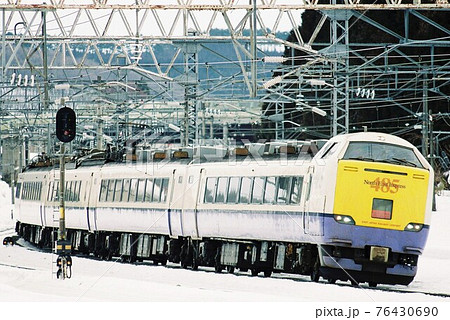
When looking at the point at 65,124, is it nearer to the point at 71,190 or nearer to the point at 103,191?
the point at 103,191

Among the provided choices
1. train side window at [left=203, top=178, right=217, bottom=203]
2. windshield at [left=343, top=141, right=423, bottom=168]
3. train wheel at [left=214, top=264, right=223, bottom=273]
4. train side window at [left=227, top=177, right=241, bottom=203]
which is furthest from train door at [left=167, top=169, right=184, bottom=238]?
windshield at [left=343, top=141, right=423, bottom=168]

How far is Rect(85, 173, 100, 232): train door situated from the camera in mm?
35344

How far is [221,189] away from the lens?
93.4ft

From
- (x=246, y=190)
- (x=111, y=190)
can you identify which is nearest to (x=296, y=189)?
(x=246, y=190)

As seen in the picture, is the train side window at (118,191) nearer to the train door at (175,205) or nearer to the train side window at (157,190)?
the train side window at (157,190)

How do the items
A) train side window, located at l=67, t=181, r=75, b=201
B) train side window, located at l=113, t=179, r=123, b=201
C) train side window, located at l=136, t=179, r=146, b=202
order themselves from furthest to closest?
train side window, located at l=67, t=181, r=75, b=201 → train side window, located at l=113, t=179, r=123, b=201 → train side window, located at l=136, t=179, r=146, b=202

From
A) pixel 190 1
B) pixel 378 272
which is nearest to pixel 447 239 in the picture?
pixel 190 1

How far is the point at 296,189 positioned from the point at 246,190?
2.41 metres

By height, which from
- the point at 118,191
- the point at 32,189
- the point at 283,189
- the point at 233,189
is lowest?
the point at 32,189

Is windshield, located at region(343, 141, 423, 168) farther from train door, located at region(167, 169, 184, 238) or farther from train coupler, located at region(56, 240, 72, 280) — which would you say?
train door, located at region(167, 169, 184, 238)

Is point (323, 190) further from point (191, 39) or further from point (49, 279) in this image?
point (191, 39)

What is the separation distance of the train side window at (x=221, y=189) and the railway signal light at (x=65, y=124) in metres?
3.60

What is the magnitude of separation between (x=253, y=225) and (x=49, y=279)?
15.3 ft

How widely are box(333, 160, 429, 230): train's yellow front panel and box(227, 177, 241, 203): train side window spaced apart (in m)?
5.04
